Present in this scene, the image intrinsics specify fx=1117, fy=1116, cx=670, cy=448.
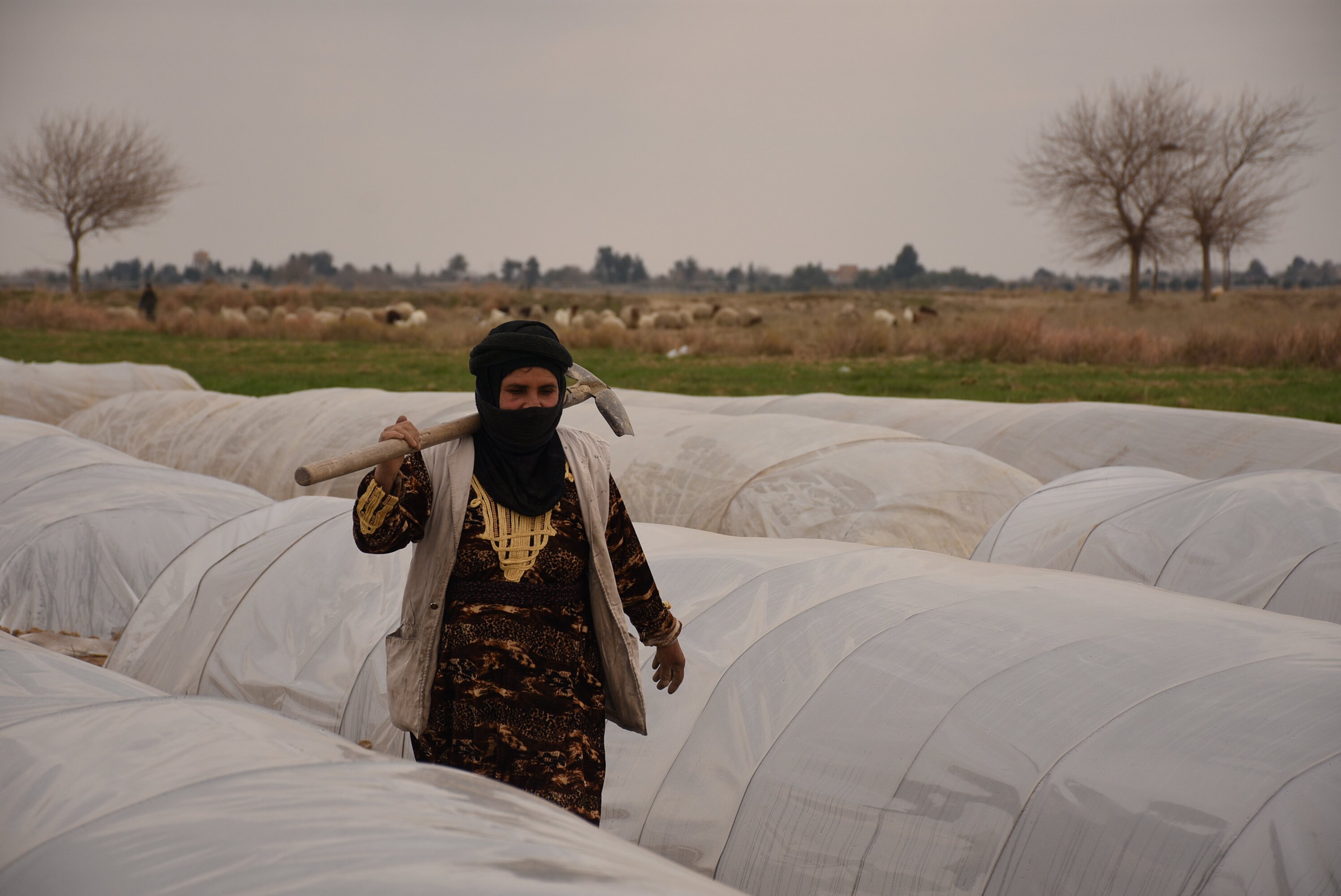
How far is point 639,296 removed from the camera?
192ft

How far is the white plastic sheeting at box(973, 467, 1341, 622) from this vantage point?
438cm

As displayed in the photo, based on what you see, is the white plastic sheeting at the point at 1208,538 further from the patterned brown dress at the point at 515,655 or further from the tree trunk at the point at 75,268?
the tree trunk at the point at 75,268

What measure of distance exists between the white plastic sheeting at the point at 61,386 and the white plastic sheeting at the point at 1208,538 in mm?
10027

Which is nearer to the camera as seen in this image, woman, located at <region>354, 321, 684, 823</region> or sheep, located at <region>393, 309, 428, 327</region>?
woman, located at <region>354, 321, 684, 823</region>

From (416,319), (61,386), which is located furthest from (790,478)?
(416,319)

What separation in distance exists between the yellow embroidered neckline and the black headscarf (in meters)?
0.02

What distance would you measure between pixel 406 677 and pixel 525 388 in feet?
2.35

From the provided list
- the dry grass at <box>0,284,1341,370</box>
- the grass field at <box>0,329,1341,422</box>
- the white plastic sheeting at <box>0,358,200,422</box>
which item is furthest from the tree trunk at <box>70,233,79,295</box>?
the white plastic sheeting at <box>0,358,200,422</box>

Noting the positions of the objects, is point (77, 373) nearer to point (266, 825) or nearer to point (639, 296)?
point (266, 825)

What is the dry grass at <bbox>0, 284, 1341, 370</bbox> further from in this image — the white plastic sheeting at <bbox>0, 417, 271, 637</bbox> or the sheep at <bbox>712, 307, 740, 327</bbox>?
the white plastic sheeting at <bbox>0, 417, 271, 637</bbox>

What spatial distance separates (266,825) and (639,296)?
189ft

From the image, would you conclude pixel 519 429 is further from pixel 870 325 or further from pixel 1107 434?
pixel 870 325

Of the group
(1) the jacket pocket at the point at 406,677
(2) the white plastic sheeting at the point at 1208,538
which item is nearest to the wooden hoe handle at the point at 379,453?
(1) the jacket pocket at the point at 406,677

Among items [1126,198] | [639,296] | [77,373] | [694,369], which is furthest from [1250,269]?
[77,373]
